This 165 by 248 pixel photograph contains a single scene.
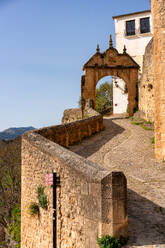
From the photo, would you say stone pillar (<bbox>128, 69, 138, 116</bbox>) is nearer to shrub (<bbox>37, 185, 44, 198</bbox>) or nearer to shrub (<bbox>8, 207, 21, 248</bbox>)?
shrub (<bbox>8, 207, 21, 248</bbox>)

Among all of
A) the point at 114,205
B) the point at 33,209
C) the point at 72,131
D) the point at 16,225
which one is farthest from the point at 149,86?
the point at 16,225

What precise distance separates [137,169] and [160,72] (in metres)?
3.64

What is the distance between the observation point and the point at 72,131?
10.8 metres

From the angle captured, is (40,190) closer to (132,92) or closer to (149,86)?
(149,86)

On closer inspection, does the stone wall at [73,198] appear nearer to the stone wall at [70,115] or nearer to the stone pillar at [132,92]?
the stone wall at [70,115]

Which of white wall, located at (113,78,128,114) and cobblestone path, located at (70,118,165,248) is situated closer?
cobblestone path, located at (70,118,165,248)

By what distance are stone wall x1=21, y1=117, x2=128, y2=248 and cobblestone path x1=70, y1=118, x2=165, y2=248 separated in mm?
574

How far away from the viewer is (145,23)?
85.3 feet

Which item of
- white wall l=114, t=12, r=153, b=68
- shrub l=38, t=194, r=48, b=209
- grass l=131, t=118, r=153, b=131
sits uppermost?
white wall l=114, t=12, r=153, b=68

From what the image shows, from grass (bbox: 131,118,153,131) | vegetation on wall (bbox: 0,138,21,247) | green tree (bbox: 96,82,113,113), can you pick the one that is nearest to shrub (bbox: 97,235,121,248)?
grass (bbox: 131,118,153,131)

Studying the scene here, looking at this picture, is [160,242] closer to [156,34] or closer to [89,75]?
[156,34]

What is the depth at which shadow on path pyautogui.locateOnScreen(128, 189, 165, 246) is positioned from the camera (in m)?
3.92

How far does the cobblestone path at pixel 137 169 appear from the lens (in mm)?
4168

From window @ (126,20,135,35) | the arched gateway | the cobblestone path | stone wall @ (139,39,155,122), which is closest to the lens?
the cobblestone path
